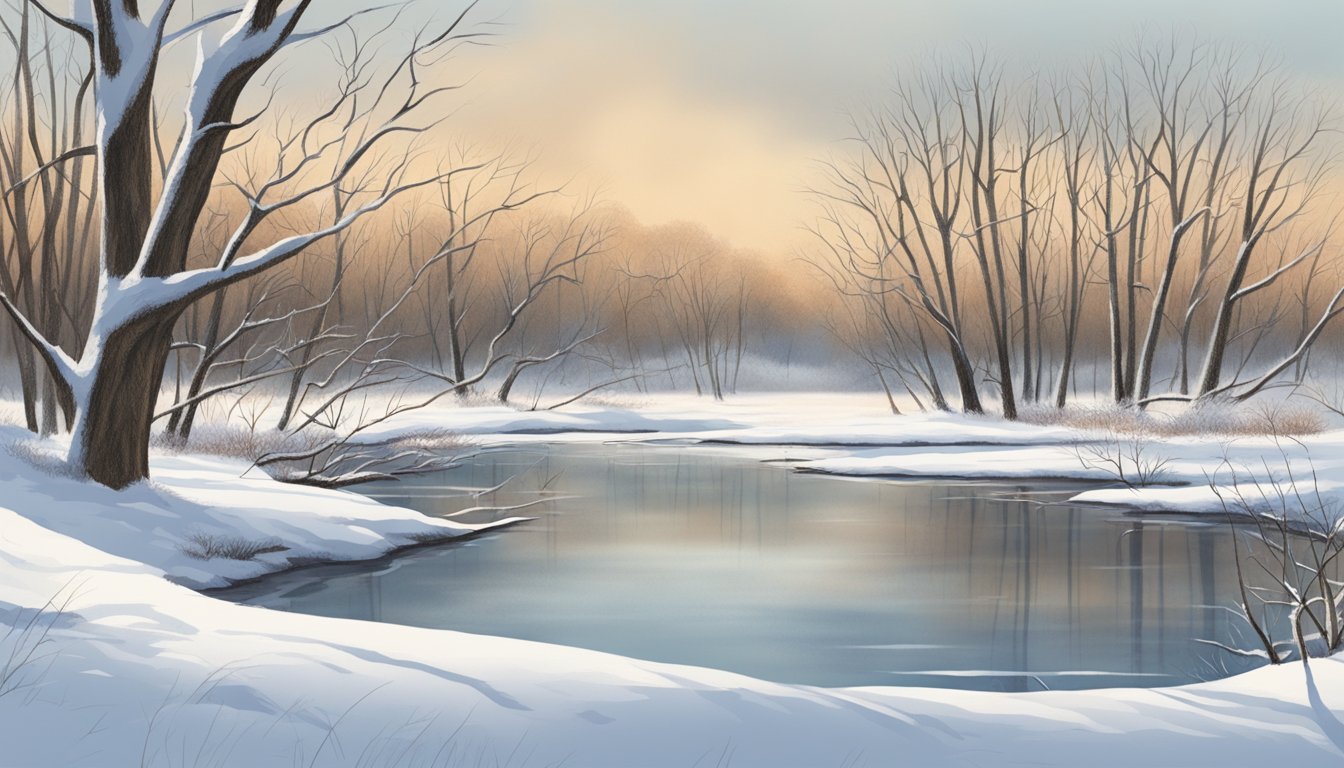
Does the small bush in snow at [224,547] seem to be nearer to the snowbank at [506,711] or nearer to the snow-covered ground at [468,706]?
the snow-covered ground at [468,706]

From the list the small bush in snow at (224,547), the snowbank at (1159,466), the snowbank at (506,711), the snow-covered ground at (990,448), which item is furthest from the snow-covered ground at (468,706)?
the snowbank at (1159,466)

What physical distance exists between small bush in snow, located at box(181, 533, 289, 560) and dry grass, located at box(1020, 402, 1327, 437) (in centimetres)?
1698

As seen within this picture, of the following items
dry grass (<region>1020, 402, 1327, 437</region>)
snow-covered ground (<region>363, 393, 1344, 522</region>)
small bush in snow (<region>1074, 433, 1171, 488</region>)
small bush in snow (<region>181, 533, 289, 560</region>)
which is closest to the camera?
small bush in snow (<region>181, 533, 289, 560</region>)

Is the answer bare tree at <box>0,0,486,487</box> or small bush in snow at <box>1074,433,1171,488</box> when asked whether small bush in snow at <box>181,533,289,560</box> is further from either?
small bush in snow at <box>1074,433,1171,488</box>

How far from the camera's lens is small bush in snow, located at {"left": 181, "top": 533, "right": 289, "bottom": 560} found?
383 inches

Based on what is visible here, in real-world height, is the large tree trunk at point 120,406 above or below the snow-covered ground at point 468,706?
above

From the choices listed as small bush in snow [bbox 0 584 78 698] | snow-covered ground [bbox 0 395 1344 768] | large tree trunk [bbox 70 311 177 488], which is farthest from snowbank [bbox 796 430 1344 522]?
small bush in snow [bbox 0 584 78 698]

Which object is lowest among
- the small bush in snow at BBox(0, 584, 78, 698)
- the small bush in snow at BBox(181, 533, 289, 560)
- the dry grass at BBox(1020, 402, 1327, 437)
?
the small bush in snow at BBox(181, 533, 289, 560)

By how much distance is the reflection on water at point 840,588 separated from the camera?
7.80 m

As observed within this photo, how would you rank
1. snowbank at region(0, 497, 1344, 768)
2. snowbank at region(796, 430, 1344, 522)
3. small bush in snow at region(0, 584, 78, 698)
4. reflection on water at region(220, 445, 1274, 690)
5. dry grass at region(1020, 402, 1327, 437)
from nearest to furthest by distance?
1. snowbank at region(0, 497, 1344, 768)
2. small bush in snow at region(0, 584, 78, 698)
3. reflection on water at region(220, 445, 1274, 690)
4. snowbank at region(796, 430, 1344, 522)
5. dry grass at region(1020, 402, 1327, 437)

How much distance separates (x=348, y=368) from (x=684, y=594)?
2239 inches

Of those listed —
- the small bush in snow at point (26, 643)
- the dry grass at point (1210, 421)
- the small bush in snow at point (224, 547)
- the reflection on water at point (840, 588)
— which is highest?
the dry grass at point (1210, 421)

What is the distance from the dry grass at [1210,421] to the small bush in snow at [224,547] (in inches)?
669

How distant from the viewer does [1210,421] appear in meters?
23.2
